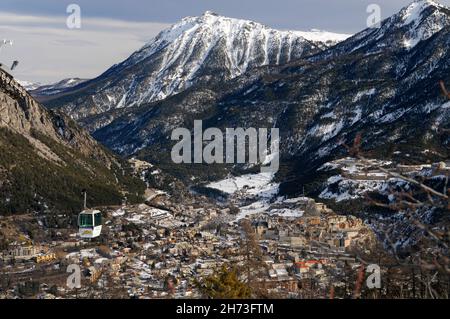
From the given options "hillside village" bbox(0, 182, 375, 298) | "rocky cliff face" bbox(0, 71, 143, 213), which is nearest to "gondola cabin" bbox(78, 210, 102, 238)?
"hillside village" bbox(0, 182, 375, 298)

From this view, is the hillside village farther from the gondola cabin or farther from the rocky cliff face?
the rocky cliff face

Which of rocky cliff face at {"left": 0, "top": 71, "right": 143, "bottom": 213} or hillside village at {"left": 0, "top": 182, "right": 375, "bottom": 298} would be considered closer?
hillside village at {"left": 0, "top": 182, "right": 375, "bottom": 298}

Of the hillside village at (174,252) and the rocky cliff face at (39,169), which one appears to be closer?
the hillside village at (174,252)

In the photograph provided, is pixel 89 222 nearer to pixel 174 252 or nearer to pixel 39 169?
pixel 174 252

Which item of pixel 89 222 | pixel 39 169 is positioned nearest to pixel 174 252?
pixel 89 222

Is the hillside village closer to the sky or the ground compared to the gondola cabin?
closer to the ground

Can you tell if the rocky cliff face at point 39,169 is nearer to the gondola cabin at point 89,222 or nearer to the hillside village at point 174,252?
the hillside village at point 174,252

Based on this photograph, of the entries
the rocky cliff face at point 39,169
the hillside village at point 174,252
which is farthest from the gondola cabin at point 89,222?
the rocky cliff face at point 39,169

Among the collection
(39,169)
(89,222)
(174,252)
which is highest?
(39,169)

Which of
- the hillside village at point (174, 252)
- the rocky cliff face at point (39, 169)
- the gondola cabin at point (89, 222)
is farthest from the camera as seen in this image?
the rocky cliff face at point (39, 169)

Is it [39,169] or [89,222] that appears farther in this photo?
[39,169]
